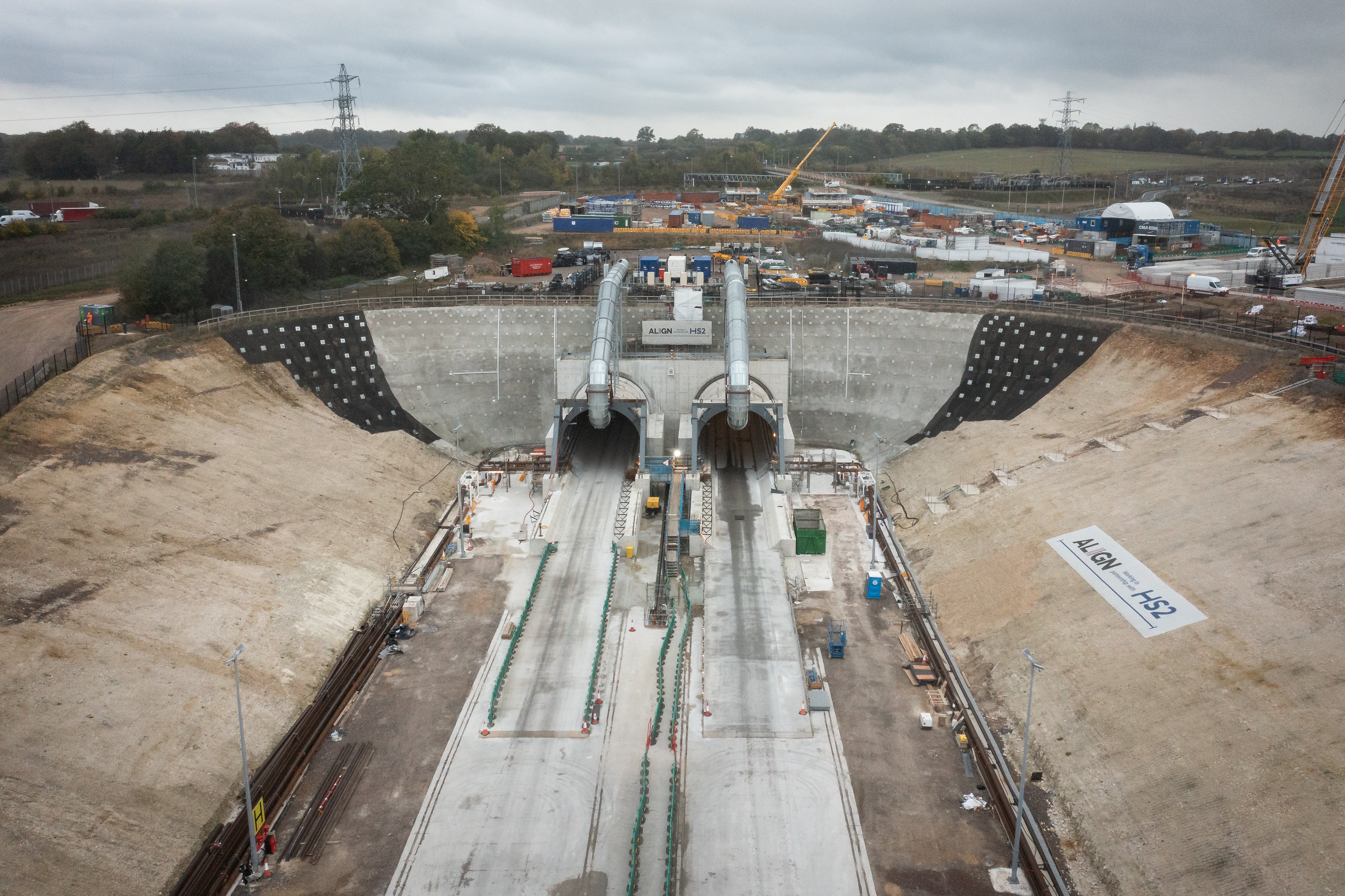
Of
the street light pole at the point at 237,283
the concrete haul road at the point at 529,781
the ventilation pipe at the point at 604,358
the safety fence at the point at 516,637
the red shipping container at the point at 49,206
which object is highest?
the red shipping container at the point at 49,206

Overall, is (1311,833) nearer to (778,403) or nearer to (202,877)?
(202,877)

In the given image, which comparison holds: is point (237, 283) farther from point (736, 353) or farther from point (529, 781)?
point (529, 781)

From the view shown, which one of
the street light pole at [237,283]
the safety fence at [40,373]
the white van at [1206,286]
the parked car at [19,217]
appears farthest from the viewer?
the parked car at [19,217]

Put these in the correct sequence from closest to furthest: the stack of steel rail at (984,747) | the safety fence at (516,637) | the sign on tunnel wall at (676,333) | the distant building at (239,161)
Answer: the stack of steel rail at (984,747)
the safety fence at (516,637)
the sign on tunnel wall at (676,333)
the distant building at (239,161)

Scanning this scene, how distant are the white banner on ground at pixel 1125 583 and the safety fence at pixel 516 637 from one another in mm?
20203

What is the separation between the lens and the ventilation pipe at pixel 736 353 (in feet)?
164

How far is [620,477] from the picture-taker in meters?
51.8

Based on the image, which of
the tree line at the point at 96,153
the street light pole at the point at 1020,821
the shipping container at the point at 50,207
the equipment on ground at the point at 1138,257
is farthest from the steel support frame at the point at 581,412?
the tree line at the point at 96,153

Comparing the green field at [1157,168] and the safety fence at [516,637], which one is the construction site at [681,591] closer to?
the safety fence at [516,637]

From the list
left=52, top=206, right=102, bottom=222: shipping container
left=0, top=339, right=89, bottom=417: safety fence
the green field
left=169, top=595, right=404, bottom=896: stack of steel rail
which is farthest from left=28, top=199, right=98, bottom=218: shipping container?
the green field

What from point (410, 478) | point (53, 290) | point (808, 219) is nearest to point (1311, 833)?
point (410, 478)

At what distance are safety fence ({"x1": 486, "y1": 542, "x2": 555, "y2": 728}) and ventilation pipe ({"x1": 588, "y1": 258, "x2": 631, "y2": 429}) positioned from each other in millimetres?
10016

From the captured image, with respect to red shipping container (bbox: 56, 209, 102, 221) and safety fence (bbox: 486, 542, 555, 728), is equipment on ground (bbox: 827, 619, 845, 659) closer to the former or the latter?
safety fence (bbox: 486, 542, 555, 728)

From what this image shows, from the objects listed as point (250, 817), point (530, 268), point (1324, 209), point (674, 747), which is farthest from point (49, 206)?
point (1324, 209)
